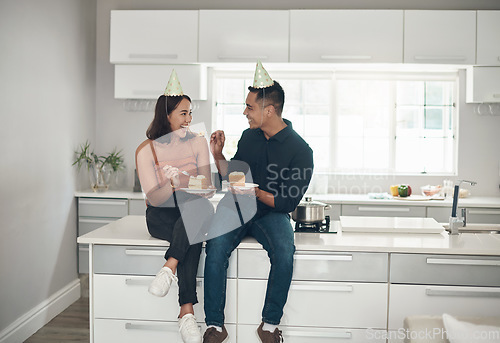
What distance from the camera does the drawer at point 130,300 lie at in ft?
8.22

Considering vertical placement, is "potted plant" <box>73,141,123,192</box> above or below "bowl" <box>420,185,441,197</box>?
above

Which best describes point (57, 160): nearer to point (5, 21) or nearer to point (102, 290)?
point (5, 21)

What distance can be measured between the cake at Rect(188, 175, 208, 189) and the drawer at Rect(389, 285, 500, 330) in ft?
3.31

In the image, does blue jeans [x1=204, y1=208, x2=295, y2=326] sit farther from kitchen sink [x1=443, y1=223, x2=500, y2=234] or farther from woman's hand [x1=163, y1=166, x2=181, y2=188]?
kitchen sink [x1=443, y1=223, x2=500, y2=234]

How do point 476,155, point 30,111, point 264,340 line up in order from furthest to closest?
point 476,155 → point 30,111 → point 264,340

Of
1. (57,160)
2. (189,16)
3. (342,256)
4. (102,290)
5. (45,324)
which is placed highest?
(189,16)

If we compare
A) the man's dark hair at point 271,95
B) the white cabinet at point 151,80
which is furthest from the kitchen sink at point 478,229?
the white cabinet at point 151,80

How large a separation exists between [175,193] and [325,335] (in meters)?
0.99

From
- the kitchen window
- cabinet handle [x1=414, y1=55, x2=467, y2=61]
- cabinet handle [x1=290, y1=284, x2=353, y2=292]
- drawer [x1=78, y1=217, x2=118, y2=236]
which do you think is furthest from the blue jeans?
the kitchen window

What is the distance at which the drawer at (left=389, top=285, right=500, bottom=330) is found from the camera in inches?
94.3

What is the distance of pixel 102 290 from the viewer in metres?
2.52

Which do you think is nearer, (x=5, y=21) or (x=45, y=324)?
(x=5, y=21)

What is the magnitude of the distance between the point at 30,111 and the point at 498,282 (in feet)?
9.86

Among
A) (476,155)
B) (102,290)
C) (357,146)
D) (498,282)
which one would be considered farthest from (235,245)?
(476,155)
